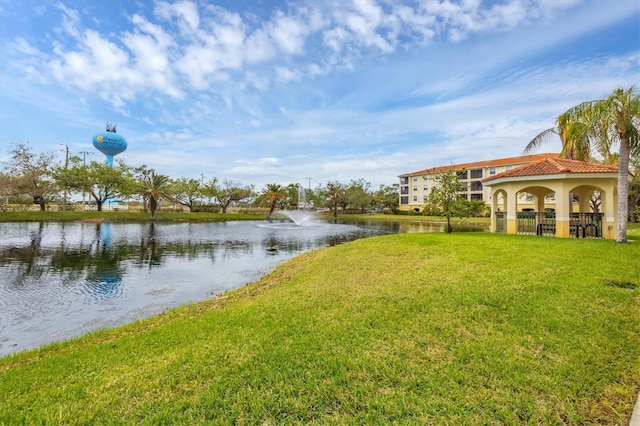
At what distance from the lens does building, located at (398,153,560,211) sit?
187ft

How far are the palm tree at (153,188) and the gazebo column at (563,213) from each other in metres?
46.1

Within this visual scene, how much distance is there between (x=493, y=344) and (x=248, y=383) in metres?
3.34

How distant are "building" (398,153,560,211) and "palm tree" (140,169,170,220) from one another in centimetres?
3808

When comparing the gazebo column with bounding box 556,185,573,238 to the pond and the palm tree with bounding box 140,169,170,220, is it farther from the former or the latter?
the palm tree with bounding box 140,169,170,220

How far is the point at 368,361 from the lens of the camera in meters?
4.19

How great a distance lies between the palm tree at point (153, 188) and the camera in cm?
4597

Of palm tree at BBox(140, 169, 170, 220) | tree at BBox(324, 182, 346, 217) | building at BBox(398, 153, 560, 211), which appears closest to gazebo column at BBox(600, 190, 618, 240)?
building at BBox(398, 153, 560, 211)

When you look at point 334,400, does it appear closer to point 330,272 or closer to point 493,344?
point 493,344

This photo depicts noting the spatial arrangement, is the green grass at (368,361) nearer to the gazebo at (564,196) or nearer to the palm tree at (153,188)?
the gazebo at (564,196)

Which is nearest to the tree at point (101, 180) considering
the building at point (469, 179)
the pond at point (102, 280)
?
the pond at point (102, 280)

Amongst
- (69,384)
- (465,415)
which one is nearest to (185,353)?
(69,384)

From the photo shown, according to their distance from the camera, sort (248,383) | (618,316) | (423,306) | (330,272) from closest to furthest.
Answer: (248,383) < (618,316) < (423,306) < (330,272)

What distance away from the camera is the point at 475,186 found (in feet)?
211

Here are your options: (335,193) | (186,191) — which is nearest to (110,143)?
(186,191)
